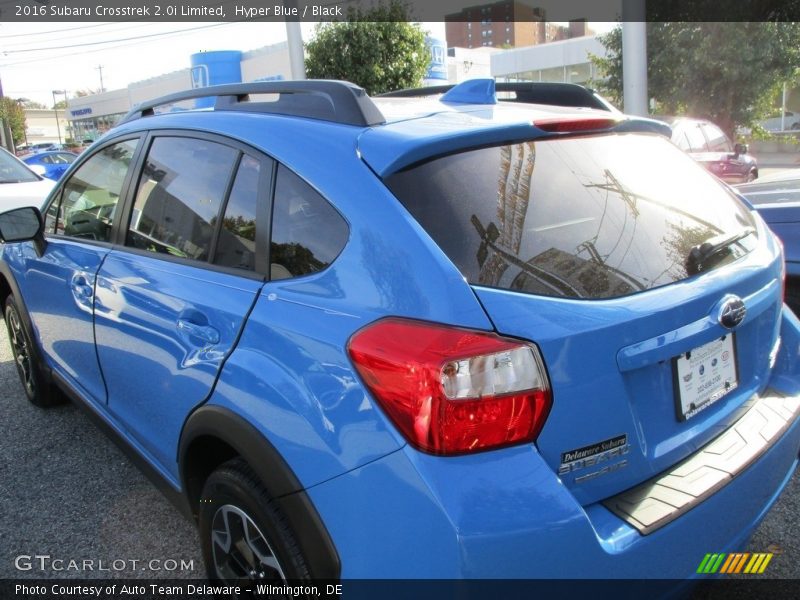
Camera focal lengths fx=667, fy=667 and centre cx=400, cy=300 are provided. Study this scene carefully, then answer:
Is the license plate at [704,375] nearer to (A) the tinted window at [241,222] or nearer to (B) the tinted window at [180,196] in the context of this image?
(A) the tinted window at [241,222]

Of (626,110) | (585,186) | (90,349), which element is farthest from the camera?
(626,110)

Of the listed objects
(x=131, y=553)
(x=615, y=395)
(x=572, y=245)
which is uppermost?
(x=572, y=245)

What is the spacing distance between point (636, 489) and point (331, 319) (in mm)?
880

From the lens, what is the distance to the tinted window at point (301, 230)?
1772 mm

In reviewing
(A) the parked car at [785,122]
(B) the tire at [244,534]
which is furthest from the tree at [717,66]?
(B) the tire at [244,534]

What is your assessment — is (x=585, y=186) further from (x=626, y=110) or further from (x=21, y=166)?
(x=21, y=166)

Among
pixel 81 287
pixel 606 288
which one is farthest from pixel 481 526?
pixel 81 287

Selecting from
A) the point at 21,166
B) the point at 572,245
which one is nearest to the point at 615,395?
the point at 572,245

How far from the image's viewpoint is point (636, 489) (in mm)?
1685

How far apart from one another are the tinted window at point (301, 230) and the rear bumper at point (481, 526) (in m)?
0.58

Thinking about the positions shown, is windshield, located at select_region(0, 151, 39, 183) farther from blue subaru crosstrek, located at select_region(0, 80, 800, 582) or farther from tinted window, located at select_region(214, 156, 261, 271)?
tinted window, located at select_region(214, 156, 261, 271)

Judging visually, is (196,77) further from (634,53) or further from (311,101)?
(311,101)

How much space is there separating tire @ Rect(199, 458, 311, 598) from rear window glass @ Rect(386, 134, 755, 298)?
2.74 feet

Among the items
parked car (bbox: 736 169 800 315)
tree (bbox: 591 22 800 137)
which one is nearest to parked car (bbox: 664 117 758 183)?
parked car (bbox: 736 169 800 315)
